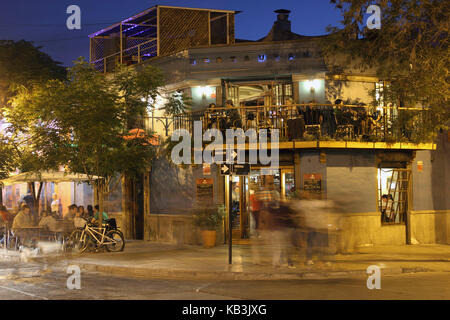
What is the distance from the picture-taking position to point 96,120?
18562mm

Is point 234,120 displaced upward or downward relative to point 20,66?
downward

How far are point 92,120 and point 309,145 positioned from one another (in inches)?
266

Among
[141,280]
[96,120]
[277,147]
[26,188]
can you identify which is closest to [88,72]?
[96,120]

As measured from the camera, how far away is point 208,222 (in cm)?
2009

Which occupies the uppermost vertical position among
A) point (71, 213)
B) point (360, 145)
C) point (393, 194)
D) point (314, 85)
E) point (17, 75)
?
point (17, 75)

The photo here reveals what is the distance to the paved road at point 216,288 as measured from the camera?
10.7m

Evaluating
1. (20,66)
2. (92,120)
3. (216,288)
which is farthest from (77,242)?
(20,66)

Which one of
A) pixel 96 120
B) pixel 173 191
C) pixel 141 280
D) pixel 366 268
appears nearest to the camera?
pixel 141 280

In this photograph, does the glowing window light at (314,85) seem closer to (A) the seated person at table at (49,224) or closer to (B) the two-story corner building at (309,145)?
(B) the two-story corner building at (309,145)

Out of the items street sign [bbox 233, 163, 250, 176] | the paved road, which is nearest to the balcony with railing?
street sign [bbox 233, 163, 250, 176]

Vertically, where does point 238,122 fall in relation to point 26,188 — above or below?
above

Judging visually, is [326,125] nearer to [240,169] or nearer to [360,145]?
[360,145]
